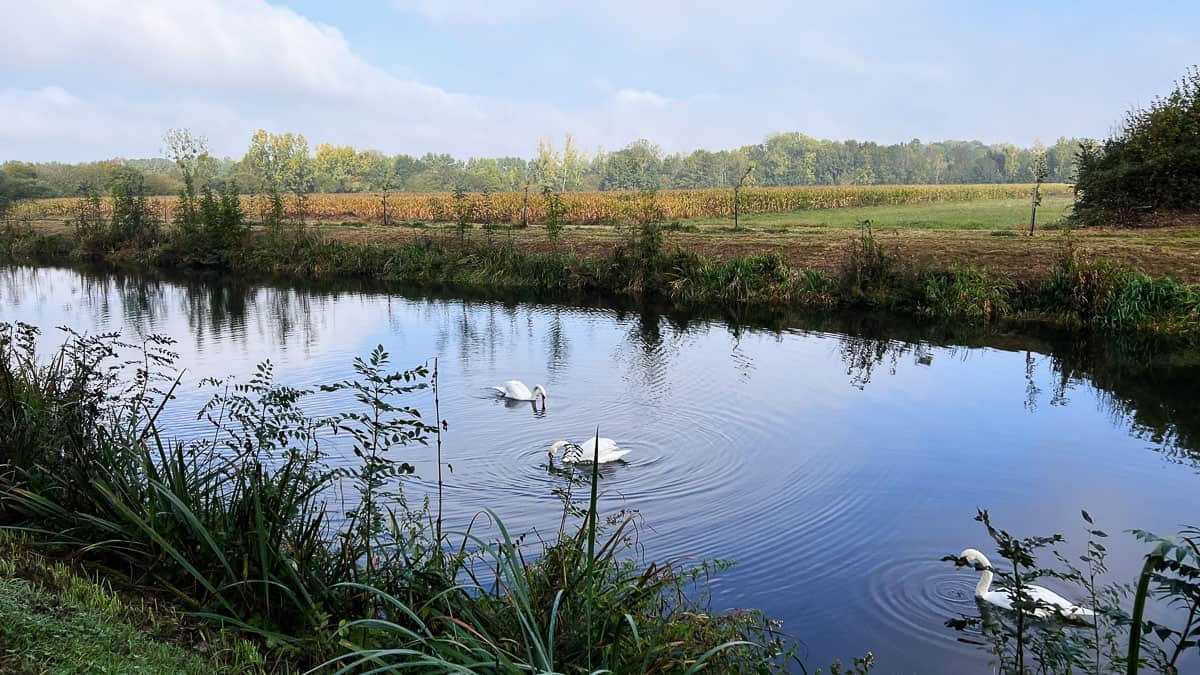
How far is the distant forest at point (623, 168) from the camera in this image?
8638 centimetres

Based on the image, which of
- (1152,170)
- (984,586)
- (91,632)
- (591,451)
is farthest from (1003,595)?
(1152,170)

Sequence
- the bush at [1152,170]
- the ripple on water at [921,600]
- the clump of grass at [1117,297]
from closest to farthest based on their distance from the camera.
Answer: the ripple on water at [921,600]
the clump of grass at [1117,297]
the bush at [1152,170]

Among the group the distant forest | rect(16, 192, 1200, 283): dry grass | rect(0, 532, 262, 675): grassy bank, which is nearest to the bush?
rect(16, 192, 1200, 283): dry grass

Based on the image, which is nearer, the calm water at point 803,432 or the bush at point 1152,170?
the calm water at point 803,432

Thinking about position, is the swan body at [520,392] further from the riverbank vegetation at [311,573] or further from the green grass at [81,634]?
the green grass at [81,634]

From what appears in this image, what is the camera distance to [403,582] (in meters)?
4.89

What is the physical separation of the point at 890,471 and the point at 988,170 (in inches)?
4903

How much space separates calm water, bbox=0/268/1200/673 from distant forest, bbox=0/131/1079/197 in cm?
6113

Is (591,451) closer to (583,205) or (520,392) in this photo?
(520,392)

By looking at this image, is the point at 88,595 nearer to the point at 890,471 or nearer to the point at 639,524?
the point at 639,524

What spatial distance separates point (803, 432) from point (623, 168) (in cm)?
7792

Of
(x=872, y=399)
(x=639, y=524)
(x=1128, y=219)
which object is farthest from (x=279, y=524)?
(x=1128, y=219)

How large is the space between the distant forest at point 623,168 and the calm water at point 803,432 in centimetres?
6113

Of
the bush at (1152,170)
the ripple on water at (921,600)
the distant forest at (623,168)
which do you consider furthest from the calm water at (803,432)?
the distant forest at (623,168)
